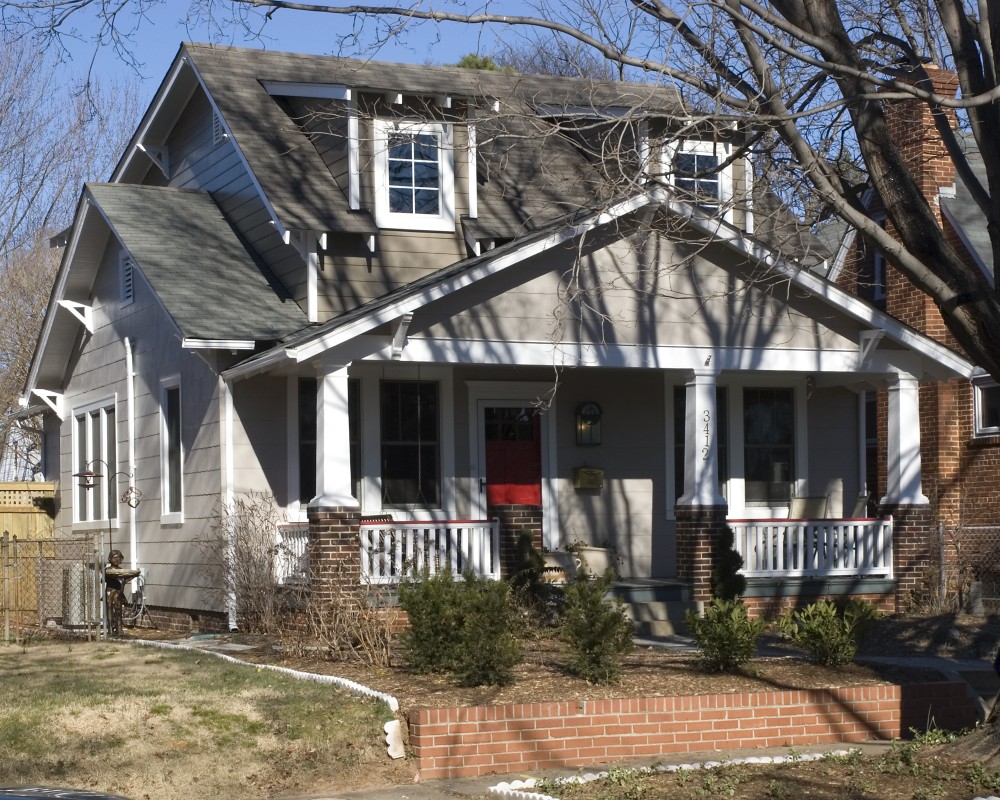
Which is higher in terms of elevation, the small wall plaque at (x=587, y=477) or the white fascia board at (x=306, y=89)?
the white fascia board at (x=306, y=89)

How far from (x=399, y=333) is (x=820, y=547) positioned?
6.23m

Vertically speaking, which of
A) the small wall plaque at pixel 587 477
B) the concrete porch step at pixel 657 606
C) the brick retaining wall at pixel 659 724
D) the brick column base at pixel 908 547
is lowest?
the brick retaining wall at pixel 659 724

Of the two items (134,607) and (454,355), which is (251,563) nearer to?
(454,355)

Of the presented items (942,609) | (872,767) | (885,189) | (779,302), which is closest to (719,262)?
(779,302)

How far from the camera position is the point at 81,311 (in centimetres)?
2050

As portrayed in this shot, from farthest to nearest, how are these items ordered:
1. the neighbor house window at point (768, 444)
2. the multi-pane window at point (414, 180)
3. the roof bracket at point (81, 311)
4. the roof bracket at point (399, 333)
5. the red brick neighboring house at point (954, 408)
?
1. the red brick neighboring house at point (954, 408)
2. the roof bracket at point (81, 311)
3. the neighbor house window at point (768, 444)
4. the multi-pane window at point (414, 180)
5. the roof bracket at point (399, 333)

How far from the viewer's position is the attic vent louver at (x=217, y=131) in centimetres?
1828

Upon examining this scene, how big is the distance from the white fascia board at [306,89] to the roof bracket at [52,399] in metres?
6.61

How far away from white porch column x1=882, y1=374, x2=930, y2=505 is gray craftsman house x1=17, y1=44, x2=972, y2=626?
4cm

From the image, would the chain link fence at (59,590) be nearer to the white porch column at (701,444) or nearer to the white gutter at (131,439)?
the white gutter at (131,439)

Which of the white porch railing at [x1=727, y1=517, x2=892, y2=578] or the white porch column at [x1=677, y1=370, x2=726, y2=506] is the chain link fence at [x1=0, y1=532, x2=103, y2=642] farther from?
the white porch railing at [x1=727, y1=517, x2=892, y2=578]

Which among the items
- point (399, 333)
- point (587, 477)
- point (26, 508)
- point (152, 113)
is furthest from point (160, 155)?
point (587, 477)

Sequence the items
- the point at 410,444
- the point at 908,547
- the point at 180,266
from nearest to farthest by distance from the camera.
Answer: the point at 410,444
the point at 180,266
the point at 908,547

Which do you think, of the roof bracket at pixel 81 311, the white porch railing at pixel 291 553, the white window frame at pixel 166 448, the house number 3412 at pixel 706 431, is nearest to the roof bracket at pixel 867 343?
the house number 3412 at pixel 706 431
